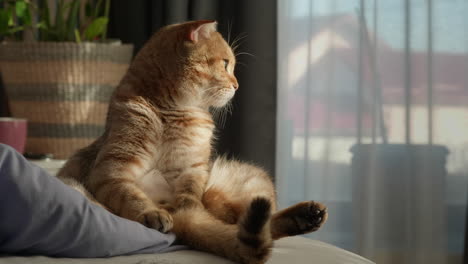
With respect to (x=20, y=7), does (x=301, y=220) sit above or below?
below

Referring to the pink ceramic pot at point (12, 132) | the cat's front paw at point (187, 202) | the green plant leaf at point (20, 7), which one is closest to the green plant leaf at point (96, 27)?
the green plant leaf at point (20, 7)

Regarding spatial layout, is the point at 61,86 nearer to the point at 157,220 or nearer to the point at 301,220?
the point at 157,220

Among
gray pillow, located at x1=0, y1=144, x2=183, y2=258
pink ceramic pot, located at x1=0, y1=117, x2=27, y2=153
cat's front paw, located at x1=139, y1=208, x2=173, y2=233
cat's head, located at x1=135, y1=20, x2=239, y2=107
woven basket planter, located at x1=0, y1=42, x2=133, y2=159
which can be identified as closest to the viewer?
gray pillow, located at x1=0, y1=144, x2=183, y2=258

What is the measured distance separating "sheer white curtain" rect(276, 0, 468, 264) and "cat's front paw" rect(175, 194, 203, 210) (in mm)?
1043

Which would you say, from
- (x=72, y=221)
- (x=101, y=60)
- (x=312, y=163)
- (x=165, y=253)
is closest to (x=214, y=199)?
(x=165, y=253)

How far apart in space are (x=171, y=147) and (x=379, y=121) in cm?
101

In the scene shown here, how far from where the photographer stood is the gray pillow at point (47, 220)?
856mm

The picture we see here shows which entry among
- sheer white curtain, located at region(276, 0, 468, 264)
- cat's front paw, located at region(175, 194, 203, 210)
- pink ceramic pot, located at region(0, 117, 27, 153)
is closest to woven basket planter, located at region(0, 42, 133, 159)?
pink ceramic pot, located at region(0, 117, 27, 153)

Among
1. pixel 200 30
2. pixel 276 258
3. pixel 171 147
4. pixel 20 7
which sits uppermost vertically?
pixel 20 7

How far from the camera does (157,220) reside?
110 cm

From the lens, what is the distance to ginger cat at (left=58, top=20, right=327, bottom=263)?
1292 mm

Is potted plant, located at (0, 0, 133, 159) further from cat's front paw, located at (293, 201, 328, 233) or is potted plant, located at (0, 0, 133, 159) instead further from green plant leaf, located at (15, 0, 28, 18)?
cat's front paw, located at (293, 201, 328, 233)

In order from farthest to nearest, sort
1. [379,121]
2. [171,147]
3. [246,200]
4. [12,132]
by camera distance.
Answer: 1. [379,121]
2. [12,132]
3. [171,147]
4. [246,200]

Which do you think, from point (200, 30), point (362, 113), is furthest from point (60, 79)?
point (362, 113)
